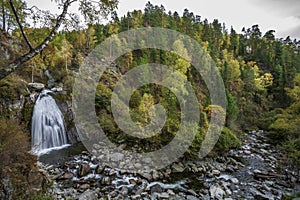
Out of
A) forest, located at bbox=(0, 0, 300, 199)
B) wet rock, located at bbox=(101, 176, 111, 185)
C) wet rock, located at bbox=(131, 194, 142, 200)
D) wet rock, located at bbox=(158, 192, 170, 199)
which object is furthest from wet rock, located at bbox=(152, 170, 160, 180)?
forest, located at bbox=(0, 0, 300, 199)

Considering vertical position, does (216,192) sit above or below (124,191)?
below

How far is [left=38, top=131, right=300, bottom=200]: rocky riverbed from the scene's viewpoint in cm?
812

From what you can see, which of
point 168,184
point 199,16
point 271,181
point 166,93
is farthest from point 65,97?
point 199,16

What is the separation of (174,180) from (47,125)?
8.49 m

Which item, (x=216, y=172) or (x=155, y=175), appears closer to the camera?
(x=155, y=175)

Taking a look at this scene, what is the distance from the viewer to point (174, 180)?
9.56 m

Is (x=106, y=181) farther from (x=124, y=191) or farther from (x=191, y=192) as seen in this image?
(x=191, y=192)

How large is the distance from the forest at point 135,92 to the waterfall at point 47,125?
464 mm

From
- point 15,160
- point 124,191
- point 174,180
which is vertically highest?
point 15,160

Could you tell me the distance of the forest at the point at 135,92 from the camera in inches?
224

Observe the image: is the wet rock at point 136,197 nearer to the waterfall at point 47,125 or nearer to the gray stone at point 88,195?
the gray stone at point 88,195

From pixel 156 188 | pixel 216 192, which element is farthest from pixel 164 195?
pixel 216 192

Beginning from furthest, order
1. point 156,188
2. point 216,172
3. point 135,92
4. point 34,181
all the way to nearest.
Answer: point 135,92 → point 216,172 → point 156,188 → point 34,181

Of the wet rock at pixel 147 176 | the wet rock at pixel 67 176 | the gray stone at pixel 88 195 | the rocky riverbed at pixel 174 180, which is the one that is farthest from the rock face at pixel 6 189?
the wet rock at pixel 147 176
